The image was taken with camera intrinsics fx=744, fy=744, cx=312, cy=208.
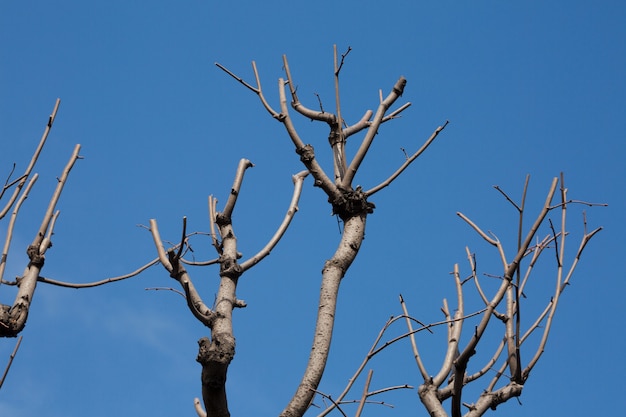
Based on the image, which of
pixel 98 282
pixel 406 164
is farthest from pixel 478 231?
pixel 98 282

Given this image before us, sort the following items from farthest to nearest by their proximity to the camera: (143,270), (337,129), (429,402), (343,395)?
(143,270) < (337,129) < (429,402) < (343,395)

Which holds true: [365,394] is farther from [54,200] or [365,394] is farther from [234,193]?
[54,200]

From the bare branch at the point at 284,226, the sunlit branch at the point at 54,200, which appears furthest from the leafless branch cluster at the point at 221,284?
the sunlit branch at the point at 54,200

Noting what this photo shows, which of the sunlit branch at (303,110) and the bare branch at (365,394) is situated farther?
the sunlit branch at (303,110)

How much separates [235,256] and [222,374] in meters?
0.68

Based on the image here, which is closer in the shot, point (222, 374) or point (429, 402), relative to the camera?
point (222, 374)

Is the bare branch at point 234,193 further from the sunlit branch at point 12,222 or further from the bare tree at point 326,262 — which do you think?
the sunlit branch at point 12,222

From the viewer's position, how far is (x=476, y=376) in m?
3.35

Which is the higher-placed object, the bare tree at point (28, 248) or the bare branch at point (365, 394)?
the bare tree at point (28, 248)

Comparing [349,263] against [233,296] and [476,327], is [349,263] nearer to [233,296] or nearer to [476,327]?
[233,296]

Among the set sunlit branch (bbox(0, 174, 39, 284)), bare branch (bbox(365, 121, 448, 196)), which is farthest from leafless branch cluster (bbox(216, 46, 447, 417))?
sunlit branch (bbox(0, 174, 39, 284))

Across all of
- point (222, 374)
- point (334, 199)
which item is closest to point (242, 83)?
point (334, 199)

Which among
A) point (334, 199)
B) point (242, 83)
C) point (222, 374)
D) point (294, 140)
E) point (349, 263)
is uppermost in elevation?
point (242, 83)

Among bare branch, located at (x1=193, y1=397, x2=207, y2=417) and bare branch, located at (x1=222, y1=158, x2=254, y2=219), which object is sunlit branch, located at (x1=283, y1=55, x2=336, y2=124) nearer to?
bare branch, located at (x1=222, y1=158, x2=254, y2=219)
